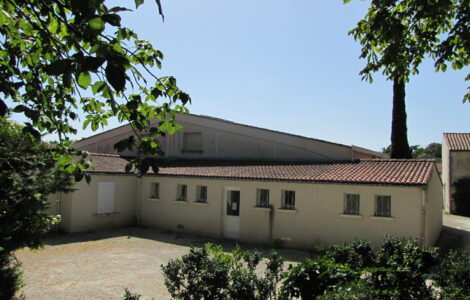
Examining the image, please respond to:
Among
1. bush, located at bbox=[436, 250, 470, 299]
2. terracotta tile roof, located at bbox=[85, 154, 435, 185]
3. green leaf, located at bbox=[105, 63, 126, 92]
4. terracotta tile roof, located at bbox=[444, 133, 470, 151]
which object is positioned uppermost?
terracotta tile roof, located at bbox=[444, 133, 470, 151]

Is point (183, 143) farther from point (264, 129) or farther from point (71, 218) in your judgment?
point (71, 218)

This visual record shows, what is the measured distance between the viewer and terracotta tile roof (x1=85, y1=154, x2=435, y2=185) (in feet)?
44.1

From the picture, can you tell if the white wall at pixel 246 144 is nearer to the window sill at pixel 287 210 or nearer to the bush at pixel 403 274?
the window sill at pixel 287 210

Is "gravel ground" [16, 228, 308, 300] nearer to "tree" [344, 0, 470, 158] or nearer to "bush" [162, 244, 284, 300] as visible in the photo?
"bush" [162, 244, 284, 300]

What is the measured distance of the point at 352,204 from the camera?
1370 centimetres

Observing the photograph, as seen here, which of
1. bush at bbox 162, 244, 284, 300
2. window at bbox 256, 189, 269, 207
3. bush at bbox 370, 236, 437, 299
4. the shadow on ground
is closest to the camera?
bush at bbox 370, 236, 437, 299

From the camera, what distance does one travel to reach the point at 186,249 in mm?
14062

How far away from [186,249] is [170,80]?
37.6ft

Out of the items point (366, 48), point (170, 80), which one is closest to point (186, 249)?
point (366, 48)

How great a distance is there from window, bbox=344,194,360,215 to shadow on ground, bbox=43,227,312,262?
7.47 feet

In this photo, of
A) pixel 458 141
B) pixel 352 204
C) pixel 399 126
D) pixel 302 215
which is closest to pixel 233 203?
pixel 302 215

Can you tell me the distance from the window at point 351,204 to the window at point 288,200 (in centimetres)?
216

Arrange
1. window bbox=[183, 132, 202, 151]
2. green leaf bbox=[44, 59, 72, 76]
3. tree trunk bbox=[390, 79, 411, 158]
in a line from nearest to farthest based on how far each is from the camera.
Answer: green leaf bbox=[44, 59, 72, 76], window bbox=[183, 132, 202, 151], tree trunk bbox=[390, 79, 411, 158]

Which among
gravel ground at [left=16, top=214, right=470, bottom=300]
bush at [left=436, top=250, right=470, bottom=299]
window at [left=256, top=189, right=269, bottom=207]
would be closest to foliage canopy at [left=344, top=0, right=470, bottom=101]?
bush at [left=436, top=250, right=470, bottom=299]
